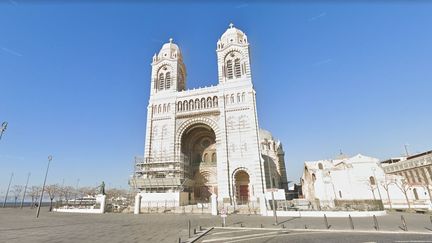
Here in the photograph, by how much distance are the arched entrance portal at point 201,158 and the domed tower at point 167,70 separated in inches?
388

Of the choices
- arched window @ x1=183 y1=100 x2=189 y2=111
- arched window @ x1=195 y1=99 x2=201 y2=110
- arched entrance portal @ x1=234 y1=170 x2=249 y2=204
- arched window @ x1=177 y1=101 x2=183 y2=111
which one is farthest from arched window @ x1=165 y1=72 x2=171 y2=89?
arched entrance portal @ x1=234 y1=170 x2=249 y2=204

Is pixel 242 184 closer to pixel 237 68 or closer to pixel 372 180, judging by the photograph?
pixel 237 68

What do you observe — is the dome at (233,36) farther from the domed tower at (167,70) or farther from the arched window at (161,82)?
the arched window at (161,82)

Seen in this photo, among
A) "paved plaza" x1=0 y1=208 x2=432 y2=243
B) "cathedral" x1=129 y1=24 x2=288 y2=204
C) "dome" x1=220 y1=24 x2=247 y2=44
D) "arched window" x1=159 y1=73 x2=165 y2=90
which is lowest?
"paved plaza" x1=0 y1=208 x2=432 y2=243

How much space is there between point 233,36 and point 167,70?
591 inches

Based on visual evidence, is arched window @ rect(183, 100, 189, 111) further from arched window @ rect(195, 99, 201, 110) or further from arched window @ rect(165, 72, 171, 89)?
arched window @ rect(165, 72, 171, 89)

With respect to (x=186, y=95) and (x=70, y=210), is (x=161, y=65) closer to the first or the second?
(x=186, y=95)

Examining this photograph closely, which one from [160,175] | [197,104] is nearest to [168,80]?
[197,104]

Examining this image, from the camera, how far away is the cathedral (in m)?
32.3

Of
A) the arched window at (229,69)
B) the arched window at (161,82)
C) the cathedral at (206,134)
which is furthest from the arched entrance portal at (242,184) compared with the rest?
the arched window at (161,82)

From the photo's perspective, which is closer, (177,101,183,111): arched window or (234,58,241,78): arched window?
(234,58,241,78): arched window

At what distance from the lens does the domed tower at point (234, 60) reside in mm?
37625

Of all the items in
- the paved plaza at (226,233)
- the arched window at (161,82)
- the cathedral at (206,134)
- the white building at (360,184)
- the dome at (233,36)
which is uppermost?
the dome at (233,36)

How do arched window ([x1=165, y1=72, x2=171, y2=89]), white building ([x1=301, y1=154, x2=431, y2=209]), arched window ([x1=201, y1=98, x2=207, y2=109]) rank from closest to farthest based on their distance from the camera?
white building ([x1=301, y1=154, x2=431, y2=209]) → arched window ([x1=201, y1=98, x2=207, y2=109]) → arched window ([x1=165, y1=72, x2=171, y2=89])
